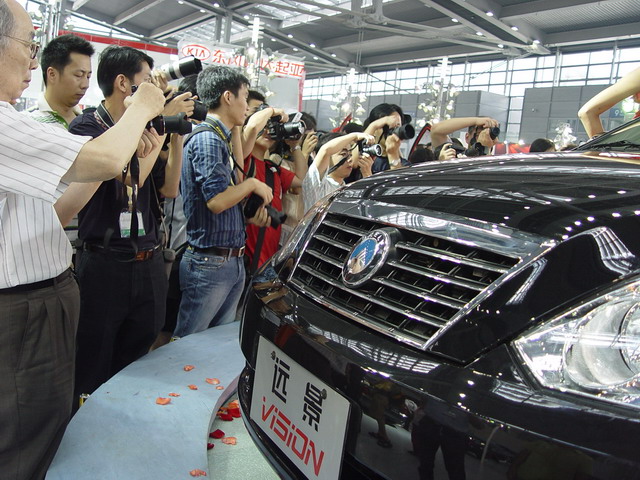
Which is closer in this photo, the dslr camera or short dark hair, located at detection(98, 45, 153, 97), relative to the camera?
short dark hair, located at detection(98, 45, 153, 97)

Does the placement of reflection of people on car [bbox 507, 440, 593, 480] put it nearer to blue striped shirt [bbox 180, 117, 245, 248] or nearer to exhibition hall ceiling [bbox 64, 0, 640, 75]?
blue striped shirt [bbox 180, 117, 245, 248]

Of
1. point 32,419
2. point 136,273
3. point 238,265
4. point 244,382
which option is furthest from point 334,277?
point 238,265

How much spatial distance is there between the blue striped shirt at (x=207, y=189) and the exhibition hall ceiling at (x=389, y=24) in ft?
45.1

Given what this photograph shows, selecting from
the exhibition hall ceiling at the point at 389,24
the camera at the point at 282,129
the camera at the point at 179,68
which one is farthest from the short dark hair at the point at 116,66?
the exhibition hall ceiling at the point at 389,24

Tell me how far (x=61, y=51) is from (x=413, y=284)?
2.40m

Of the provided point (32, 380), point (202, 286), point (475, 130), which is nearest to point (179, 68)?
point (202, 286)

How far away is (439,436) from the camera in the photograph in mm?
850

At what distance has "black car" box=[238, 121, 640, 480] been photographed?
2.56 feet

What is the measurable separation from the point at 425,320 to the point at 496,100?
23438 millimetres

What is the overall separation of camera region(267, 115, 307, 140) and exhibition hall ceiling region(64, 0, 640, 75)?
42.5 feet

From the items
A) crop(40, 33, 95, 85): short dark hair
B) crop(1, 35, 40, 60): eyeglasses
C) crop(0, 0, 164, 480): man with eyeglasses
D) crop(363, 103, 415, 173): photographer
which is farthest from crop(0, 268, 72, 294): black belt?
crop(363, 103, 415, 173): photographer

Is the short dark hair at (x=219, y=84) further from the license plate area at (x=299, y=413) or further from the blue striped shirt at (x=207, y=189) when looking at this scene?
the license plate area at (x=299, y=413)

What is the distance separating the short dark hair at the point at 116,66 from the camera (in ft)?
7.72

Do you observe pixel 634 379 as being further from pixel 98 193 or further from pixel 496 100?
pixel 496 100
